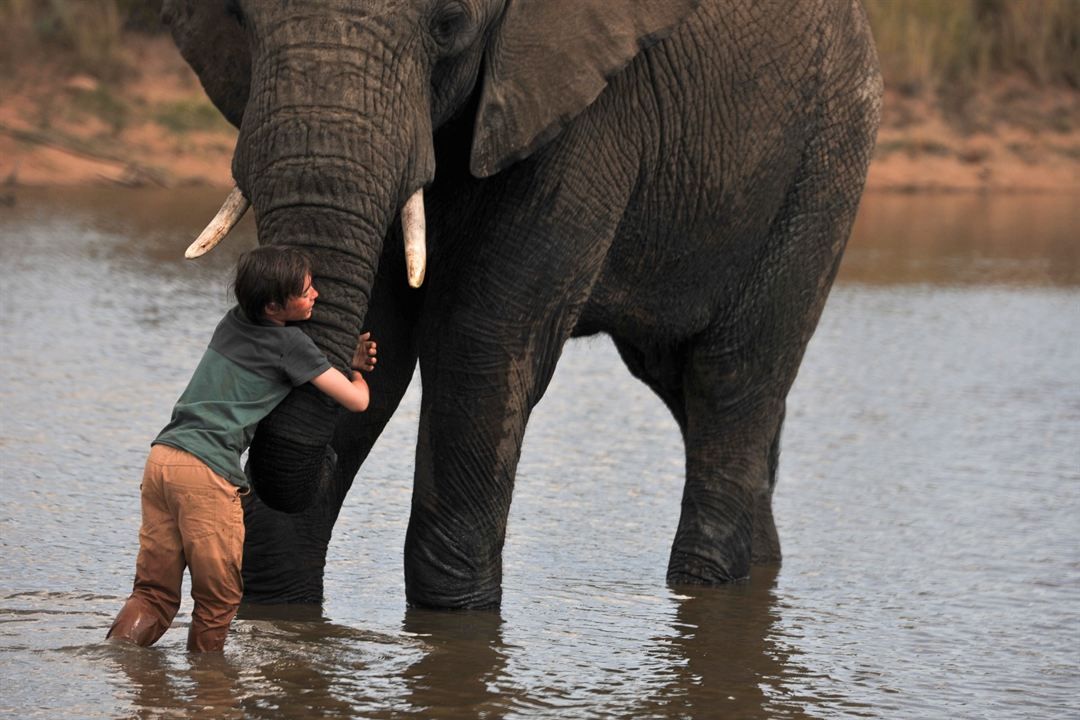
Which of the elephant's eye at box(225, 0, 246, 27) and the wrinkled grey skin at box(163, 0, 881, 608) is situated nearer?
the wrinkled grey skin at box(163, 0, 881, 608)

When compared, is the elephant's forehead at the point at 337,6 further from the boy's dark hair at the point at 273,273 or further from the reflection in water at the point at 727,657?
the reflection in water at the point at 727,657

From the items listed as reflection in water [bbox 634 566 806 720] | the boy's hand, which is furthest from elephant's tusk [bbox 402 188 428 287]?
reflection in water [bbox 634 566 806 720]

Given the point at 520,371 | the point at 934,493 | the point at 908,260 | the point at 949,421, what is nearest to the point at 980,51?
the point at 908,260

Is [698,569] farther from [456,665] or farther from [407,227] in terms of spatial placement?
[407,227]

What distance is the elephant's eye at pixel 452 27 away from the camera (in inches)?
214

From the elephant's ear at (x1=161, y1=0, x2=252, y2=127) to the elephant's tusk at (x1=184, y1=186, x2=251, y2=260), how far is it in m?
0.64

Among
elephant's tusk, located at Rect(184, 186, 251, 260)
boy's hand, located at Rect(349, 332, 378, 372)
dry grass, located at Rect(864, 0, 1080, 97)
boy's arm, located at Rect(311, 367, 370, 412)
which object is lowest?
boy's arm, located at Rect(311, 367, 370, 412)

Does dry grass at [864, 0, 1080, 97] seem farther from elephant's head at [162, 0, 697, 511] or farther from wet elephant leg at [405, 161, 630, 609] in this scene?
elephant's head at [162, 0, 697, 511]

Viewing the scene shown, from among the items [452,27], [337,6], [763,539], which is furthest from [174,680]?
[763,539]

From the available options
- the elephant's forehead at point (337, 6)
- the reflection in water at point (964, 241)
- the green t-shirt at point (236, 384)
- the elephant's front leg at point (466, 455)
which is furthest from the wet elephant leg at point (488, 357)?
the reflection in water at point (964, 241)

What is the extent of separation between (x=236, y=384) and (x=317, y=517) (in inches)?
53.0

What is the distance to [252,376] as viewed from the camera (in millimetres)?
5027

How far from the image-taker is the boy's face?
4922 mm

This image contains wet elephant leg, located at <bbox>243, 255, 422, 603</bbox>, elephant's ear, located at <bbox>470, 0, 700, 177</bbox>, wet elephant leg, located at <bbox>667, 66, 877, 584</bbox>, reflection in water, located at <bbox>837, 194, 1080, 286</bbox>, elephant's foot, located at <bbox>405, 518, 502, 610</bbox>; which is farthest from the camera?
reflection in water, located at <bbox>837, 194, 1080, 286</bbox>
